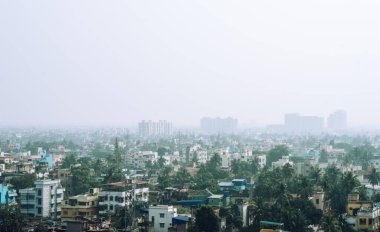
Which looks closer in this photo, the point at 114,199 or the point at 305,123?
the point at 114,199

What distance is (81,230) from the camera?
63.7 ft

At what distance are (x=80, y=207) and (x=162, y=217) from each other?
405cm

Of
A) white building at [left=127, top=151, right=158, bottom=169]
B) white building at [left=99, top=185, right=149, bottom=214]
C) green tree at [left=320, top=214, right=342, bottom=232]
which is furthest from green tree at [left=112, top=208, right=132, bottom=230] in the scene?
white building at [left=127, top=151, right=158, bottom=169]

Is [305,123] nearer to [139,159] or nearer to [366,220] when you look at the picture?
[139,159]

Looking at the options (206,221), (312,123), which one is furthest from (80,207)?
(312,123)

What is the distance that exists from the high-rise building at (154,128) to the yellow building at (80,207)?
358ft

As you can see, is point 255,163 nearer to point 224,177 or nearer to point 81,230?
point 224,177

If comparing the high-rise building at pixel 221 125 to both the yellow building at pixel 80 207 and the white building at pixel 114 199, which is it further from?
the yellow building at pixel 80 207

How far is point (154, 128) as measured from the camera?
14112cm

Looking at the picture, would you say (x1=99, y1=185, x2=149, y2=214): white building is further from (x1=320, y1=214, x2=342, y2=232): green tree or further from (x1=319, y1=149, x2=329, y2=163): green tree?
(x1=319, y1=149, x2=329, y2=163): green tree

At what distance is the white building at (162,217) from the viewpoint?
21.1 m

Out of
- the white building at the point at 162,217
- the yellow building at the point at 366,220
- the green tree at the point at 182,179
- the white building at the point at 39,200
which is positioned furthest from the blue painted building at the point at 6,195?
the yellow building at the point at 366,220

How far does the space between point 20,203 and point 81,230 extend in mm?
6958

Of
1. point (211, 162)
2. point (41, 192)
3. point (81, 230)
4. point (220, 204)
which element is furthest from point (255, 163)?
point (81, 230)
